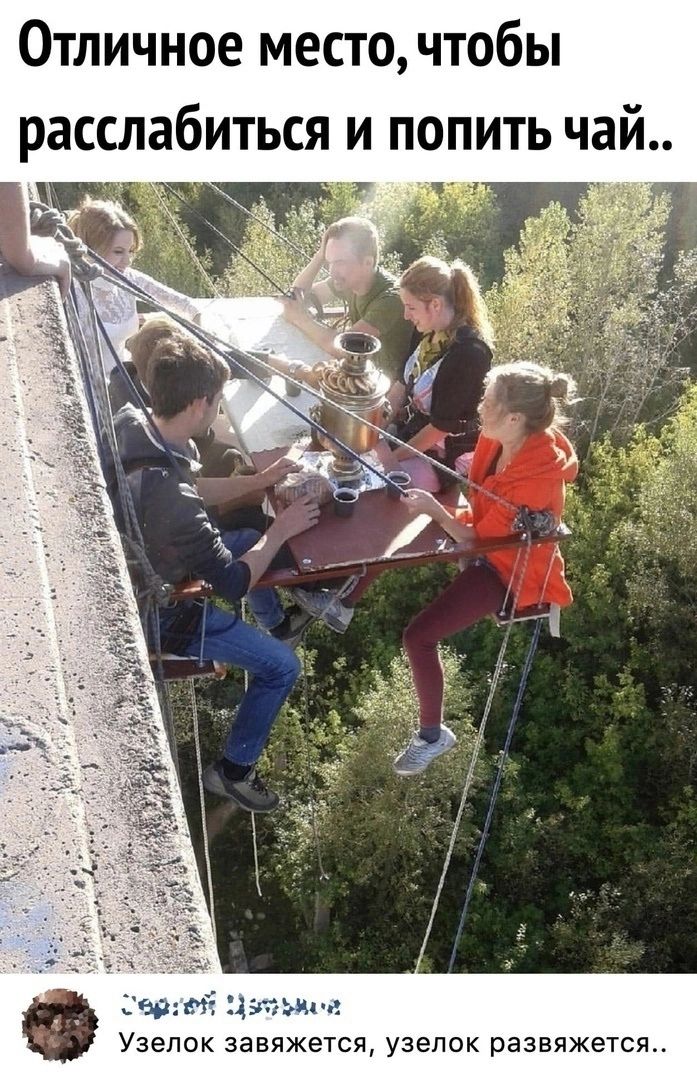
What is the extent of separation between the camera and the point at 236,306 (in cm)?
746

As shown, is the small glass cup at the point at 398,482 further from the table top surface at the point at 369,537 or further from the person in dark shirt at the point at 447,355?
the person in dark shirt at the point at 447,355

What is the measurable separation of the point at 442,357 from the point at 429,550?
4.47ft

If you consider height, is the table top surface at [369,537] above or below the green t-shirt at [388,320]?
below

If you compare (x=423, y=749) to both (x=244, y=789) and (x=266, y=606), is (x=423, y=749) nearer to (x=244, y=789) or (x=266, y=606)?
(x=244, y=789)

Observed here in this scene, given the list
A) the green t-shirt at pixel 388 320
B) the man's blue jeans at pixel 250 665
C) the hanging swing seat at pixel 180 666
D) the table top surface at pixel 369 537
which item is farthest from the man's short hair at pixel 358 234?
the hanging swing seat at pixel 180 666

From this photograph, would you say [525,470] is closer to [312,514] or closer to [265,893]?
[312,514]

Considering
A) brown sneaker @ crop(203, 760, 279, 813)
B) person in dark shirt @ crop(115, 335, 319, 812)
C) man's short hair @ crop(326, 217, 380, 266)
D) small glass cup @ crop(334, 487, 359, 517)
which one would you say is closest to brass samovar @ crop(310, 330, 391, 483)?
small glass cup @ crop(334, 487, 359, 517)

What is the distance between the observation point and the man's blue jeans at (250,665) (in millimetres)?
5074

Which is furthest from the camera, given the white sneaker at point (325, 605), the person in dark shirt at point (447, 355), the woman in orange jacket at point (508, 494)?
the white sneaker at point (325, 605)

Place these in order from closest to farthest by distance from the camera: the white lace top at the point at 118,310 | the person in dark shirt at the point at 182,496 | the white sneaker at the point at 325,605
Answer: the person in dark shirt at the point at 182,496
the white sneaker at the point at 325,605
the white lace top at the point at 118,310

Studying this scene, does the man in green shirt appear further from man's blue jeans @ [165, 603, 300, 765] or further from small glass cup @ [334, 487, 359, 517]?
man's blue jeans @ [165, 603, 300, 765]

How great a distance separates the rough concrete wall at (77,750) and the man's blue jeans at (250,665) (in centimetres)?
132

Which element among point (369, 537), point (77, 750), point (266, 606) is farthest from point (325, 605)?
point (77, 750)
